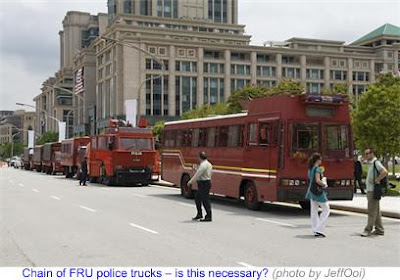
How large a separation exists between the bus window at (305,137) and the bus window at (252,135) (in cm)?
152

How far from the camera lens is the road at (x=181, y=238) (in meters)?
9.46

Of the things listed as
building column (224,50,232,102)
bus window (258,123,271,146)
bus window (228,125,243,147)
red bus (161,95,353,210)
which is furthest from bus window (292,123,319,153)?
building column (224,50,232,102)

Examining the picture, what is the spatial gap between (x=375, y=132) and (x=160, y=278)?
73.4 ft

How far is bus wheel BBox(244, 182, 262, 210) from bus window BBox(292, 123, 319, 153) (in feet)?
6.79

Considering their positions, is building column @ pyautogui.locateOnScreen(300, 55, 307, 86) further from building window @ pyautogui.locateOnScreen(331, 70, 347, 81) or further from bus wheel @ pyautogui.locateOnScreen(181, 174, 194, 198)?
bus wheel @ pyautogui.locateOnScreen(181, 174, 194, 198)

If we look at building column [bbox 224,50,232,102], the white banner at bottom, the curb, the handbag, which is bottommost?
the white banner at bottom

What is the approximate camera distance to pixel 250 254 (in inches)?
391

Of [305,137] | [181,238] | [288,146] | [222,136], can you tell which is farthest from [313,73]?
[181,238]

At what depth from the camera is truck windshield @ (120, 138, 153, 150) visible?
32.0 metres

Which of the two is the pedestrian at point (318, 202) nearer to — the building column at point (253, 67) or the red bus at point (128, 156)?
the red bus at point (128, 156)

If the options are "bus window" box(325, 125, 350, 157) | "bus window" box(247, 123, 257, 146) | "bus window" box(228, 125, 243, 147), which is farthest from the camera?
"bus window" box(228, 125, 243, 147)

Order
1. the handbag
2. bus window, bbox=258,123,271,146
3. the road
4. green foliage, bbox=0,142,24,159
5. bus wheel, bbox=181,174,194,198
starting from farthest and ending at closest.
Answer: green foliage, bbox=0,142,24,159 < bus wheel, bbox=181,174,194,198 < bus window, bbox=258,123,271,146 < the handbag < the road

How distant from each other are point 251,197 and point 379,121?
1293cm

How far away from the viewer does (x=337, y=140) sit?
1673 centimetres
